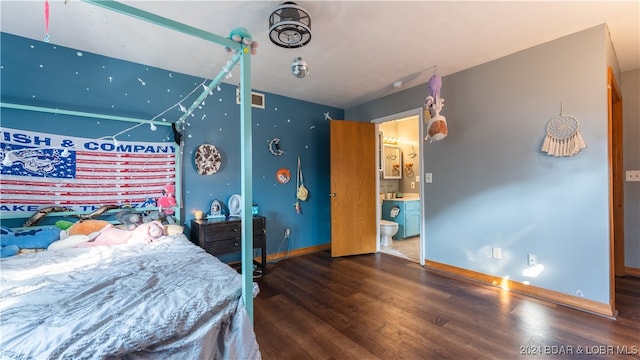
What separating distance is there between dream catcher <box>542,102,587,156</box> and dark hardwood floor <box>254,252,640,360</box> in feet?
4.37

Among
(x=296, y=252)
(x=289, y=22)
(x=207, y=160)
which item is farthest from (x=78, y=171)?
(x=296, y=252)

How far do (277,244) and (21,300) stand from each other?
2.65 meters

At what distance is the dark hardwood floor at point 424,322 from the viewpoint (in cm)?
162

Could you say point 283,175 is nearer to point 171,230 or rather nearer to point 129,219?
point 171,230

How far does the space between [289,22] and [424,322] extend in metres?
2.37

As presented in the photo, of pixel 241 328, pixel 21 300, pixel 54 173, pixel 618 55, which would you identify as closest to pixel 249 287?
pixel 241 328

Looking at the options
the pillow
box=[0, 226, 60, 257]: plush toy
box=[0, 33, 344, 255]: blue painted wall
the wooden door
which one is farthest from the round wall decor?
box=[0, 226, 60, 257]: plush toy

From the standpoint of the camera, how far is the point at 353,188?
3814 millimetres

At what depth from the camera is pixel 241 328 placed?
1062mm

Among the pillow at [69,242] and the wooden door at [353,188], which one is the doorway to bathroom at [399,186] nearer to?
the wooden door at [353,188]

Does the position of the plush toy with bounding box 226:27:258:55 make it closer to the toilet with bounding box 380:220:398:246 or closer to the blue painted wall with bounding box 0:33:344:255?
the blue painted wall with bounding box 0:33:344:255

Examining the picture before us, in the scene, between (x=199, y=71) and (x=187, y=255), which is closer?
(x=187, y=255)

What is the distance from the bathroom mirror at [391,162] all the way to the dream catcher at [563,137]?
9.40 ft

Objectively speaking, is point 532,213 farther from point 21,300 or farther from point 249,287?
point 21,300
